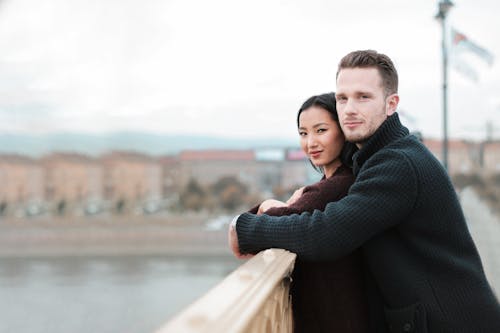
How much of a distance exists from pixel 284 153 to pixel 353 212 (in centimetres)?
6414

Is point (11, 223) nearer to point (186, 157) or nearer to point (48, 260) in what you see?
point (48, 260)

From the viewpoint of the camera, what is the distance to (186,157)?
214ft

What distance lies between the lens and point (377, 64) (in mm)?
1427

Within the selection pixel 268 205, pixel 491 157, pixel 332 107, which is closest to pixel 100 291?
pixel 491 157

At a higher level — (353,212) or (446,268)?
(353,212)

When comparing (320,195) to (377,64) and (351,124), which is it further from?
(377,64)

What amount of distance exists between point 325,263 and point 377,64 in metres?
0.42

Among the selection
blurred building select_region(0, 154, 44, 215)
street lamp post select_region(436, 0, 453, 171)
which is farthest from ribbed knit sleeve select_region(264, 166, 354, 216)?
blurred building select_region(0, 154, 44, 215)

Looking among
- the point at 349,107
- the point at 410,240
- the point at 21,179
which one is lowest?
the point at 21,179

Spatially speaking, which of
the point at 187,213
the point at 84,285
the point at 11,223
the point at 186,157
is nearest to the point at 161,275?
the point at 84,285

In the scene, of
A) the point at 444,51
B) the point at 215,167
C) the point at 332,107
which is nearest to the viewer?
the point at 332,107

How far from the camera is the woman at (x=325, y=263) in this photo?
1.42 m

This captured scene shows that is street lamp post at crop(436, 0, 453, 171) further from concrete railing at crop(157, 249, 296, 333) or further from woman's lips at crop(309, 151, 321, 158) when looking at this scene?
concrete railing at crop(157, 249, 296, 333)

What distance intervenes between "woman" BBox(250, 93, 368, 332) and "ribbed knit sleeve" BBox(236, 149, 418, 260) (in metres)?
0.08
